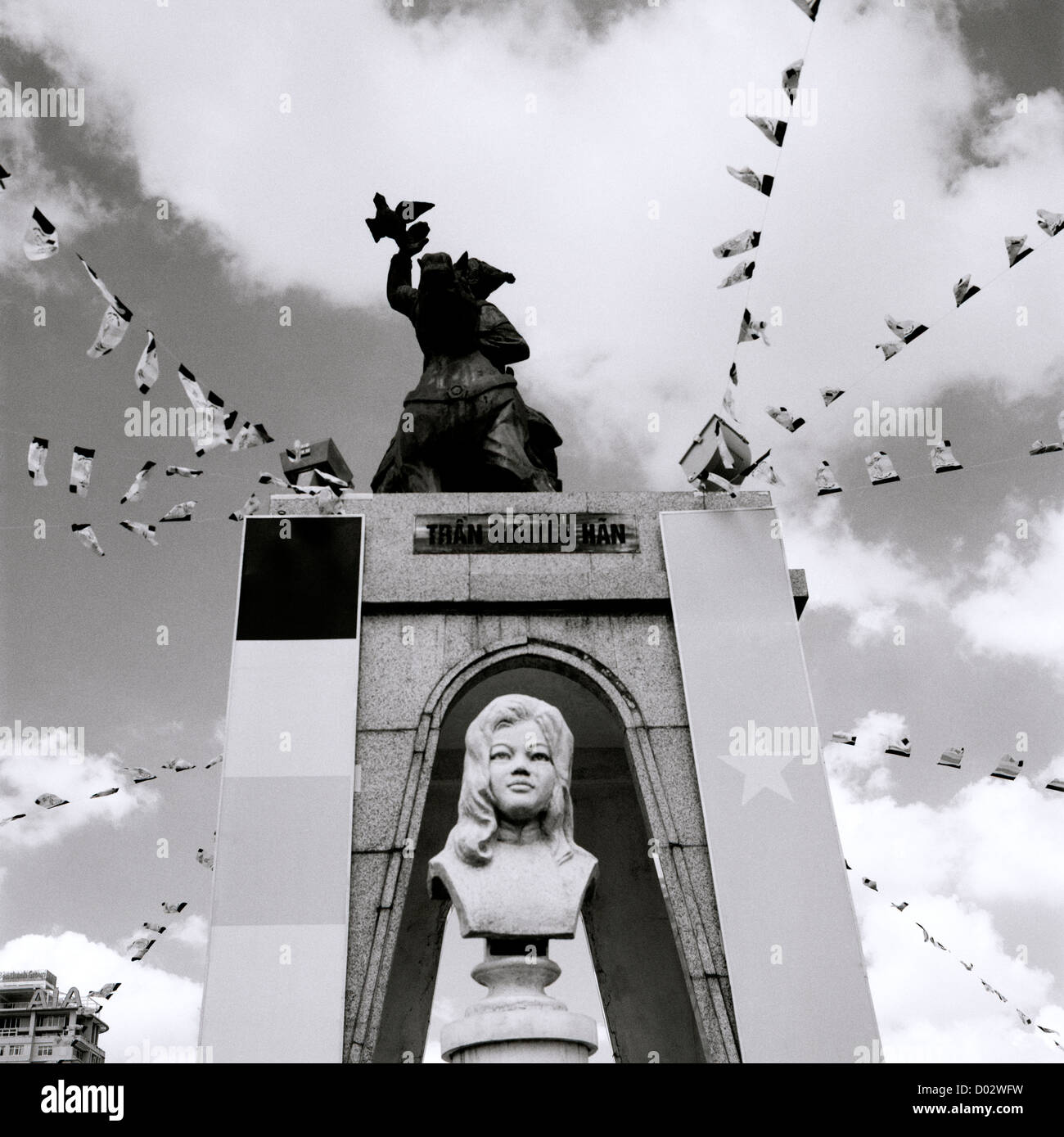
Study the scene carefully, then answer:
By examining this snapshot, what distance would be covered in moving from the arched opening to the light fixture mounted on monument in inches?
56.9

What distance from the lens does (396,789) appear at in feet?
27.1

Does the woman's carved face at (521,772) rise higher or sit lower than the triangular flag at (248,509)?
lower

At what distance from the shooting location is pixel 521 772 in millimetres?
7133

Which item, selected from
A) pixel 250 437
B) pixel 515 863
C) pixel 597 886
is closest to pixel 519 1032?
pixel 515 863

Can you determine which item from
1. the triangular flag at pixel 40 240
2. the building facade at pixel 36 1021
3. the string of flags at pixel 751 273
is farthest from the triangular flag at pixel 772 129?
the building facade at pixel 36 1021

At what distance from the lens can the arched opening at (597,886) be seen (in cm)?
909

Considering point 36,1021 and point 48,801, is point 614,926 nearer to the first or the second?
point 48,801

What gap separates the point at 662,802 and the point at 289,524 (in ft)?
12.4

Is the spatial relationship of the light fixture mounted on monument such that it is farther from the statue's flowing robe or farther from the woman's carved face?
the statue's flowing robe

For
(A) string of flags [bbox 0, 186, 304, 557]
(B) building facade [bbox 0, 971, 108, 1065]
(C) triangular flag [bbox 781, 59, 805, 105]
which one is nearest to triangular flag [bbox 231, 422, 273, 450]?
(A) string of flags [bbox 0, 186, 304, 557]

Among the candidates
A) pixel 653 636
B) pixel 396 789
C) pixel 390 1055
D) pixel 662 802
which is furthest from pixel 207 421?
pixel 390 1055

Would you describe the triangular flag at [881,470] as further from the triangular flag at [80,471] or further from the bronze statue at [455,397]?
the triangular flag at [80,471]
